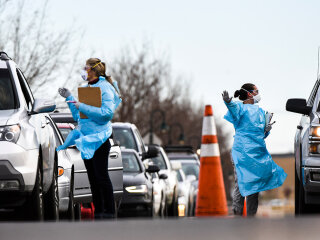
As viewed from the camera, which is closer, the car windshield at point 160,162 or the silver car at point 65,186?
the silver car at point 65,186

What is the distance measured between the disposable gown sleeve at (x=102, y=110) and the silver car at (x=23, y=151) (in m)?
0.45

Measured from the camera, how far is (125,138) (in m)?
21.2

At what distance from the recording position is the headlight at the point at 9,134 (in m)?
9.77

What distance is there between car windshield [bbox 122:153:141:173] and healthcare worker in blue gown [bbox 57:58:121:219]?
7.98 meters

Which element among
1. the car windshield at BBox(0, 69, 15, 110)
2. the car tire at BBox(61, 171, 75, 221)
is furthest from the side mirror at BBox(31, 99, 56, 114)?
the car tire at BBox(61, 171, 75, 221)

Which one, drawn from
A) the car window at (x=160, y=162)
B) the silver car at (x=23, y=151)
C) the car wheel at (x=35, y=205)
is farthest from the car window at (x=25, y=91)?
the car window at (x=160, y=162)

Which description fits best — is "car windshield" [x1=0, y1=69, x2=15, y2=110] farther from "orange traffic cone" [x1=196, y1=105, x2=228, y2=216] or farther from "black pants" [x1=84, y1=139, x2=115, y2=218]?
"orange traffic cone" [x1=196, y1=105, x2=228, y2=216]

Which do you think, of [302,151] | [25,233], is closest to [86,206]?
[302,151]

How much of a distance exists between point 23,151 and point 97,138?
149 centimetres

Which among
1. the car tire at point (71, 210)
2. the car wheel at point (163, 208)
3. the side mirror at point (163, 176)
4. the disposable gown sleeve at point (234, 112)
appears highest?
the disposable gown sleeve at point (234, 112)

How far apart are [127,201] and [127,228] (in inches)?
477

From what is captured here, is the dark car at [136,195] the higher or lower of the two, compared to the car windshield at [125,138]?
lower

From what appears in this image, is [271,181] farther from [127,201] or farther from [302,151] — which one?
[127,201]

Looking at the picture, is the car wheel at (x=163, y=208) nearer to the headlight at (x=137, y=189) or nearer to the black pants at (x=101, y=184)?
the headlight at (x=137, y=189)
